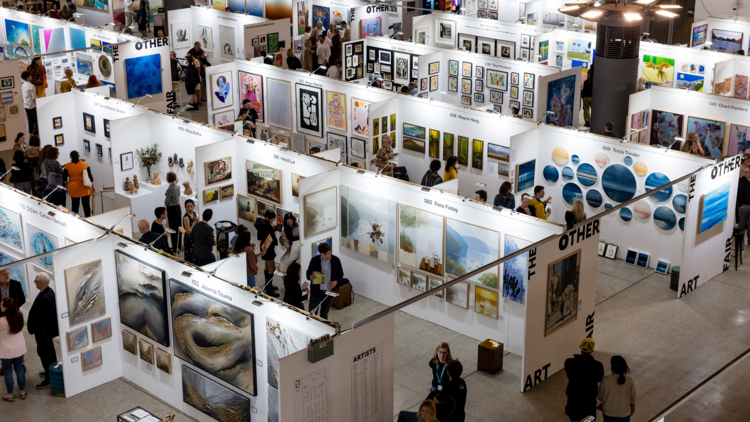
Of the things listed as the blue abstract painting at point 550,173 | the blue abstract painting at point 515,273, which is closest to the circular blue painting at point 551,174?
the blue abstract painting at point 550,173

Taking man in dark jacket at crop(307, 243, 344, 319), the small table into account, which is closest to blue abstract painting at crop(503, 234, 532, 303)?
man in dark jacket at crop(307, 243, 344, 319)

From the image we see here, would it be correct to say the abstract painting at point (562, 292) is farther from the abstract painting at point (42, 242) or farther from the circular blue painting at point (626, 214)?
the abstract painting at point (42, 242)

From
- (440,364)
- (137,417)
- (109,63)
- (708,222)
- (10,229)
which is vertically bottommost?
(137,417)

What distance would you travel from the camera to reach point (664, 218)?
45.0ft

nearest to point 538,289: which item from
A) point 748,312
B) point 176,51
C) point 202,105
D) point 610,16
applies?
point 748,312

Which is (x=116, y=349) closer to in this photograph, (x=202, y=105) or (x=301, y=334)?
(x=301, y=334)

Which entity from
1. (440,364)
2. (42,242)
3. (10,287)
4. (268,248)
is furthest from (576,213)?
(10,287)

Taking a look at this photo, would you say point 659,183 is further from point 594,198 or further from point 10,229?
point 10,229

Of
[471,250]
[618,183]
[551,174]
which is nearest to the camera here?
[471,250]

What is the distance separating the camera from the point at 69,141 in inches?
674

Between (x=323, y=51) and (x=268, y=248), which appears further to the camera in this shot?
(x=323, y=51)

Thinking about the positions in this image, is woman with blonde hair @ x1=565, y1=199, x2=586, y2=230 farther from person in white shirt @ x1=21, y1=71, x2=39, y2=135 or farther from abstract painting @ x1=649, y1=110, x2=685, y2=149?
person in white shirt @ x1=21, y1=71, x2=39, y2=135

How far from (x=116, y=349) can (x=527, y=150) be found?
770cm

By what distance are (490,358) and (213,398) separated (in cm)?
345
